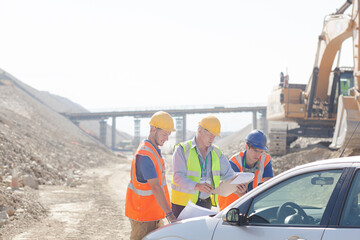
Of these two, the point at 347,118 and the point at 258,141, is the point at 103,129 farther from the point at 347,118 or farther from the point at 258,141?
the point at 258,141

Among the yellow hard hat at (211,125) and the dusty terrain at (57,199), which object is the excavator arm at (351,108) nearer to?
the dusty terrain at (57,199)

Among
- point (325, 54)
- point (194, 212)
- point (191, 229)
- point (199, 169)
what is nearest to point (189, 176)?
point (199, 169)

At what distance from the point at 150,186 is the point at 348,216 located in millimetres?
1952

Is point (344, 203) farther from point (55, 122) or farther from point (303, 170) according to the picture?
point (55, 122)

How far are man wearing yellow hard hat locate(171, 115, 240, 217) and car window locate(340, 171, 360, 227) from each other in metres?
1.86

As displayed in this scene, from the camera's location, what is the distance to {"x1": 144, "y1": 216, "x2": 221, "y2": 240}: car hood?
3.70 meters

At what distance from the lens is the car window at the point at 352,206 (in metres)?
2.97

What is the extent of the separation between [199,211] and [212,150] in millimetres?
1087

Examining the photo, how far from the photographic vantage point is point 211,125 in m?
4.94

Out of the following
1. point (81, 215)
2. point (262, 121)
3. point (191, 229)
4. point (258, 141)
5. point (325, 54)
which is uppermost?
point (325, 54)

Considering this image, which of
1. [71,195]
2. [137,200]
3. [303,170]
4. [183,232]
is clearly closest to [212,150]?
[137,200]

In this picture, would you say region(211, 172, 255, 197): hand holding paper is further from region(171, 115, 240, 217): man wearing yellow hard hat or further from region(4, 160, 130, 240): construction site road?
region(4, 160, 130, 240): construction site road

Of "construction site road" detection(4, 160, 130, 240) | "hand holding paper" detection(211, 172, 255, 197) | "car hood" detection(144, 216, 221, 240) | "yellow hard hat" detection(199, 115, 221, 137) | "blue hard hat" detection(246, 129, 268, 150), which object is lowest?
"construction site road" detection(4, 160, 130, 240)

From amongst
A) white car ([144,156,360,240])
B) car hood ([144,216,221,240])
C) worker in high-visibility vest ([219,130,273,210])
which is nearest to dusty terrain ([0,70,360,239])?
worker in high-visibility vest ([219,130,273,210])
